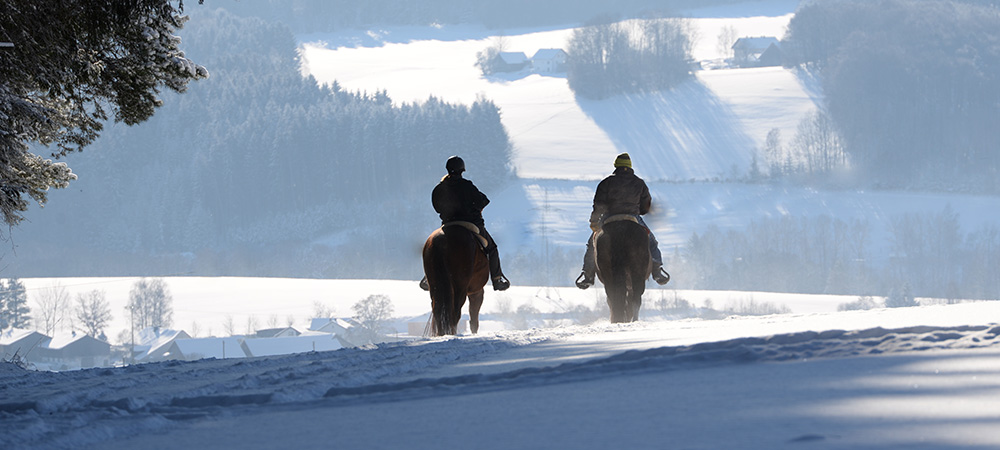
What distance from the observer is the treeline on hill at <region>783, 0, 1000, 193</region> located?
14538 centimetres

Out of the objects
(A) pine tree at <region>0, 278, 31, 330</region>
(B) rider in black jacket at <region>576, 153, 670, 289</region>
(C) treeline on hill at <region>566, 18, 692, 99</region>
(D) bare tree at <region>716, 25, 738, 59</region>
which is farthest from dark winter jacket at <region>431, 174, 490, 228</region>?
(D) bare tree at <region>716, 25, 738, 59</region>

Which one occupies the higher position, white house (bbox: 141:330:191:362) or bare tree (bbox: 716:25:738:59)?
bare tree (bbox: 716:25:738:59)

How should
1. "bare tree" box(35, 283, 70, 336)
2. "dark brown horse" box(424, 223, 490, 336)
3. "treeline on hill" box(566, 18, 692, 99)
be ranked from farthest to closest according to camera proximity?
"treeline on hill" box(566, 18, 692, 99)
"bare tree" box(35, 283, 70, 336)
"dark brown horse" box(424, 223, 490, 336)

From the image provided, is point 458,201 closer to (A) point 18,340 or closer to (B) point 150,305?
(A) point 18,340

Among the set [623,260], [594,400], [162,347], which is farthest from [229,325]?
[594,400]

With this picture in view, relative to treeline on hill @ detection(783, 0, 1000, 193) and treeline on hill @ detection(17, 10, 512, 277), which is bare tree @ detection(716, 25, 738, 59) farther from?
treeline on hill @ detection(17, 10, 512, 277)

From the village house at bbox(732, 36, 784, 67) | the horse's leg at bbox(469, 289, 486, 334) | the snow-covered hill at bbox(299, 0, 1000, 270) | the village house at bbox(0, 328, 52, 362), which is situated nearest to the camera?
the horse's leg at bbox(469, 289, 486, 334)

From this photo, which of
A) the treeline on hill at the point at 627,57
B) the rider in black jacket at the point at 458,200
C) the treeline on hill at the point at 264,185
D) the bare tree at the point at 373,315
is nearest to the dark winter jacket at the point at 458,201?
the rider in black jacket at the point at 458,200

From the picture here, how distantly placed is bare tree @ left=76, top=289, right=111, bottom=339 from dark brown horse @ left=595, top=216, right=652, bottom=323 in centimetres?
7435

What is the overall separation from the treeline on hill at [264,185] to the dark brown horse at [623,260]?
363 feet

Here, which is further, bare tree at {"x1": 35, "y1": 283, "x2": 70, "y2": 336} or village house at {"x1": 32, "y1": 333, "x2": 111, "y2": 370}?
bare tree at {"x1": 35, "y1": 283, "x2": 70, "y2": 336}

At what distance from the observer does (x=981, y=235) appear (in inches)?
4471

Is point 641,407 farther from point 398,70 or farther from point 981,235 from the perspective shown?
point 398,70

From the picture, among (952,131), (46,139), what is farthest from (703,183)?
(46,139)
